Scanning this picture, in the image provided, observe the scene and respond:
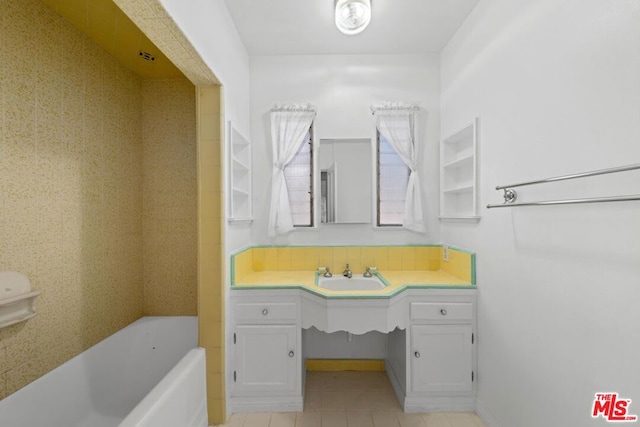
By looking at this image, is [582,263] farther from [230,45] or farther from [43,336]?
[43,336]

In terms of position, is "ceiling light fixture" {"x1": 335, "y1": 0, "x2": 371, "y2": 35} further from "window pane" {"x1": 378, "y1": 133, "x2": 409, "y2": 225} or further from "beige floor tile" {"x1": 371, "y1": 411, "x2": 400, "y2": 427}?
"beige floor tile" {"x1": 371, "y1": 411, "x2": 400, "y2": 427}

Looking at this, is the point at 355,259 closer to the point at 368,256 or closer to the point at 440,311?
the point at 368,256

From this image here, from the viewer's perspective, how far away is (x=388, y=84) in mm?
2396

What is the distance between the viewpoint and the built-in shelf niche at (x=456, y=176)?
2082 mm

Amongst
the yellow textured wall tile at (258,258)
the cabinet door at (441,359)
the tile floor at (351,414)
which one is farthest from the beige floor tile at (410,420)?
the yellow textured wall tile at (258,258)

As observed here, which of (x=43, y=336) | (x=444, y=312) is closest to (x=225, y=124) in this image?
(x=43, y=336)

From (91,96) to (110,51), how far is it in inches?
15.1

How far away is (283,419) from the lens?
6.00ft

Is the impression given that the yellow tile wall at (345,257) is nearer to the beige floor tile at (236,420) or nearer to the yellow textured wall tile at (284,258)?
the yellow textured wall tile at (284,258)

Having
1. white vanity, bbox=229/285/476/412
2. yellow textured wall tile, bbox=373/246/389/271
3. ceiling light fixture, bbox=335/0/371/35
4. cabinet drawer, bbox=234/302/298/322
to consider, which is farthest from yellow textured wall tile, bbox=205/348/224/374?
ceiling light fixture, bbox=335/0/371/35

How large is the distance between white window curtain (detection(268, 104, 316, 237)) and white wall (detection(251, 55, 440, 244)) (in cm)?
8

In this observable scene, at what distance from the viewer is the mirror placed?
240cm

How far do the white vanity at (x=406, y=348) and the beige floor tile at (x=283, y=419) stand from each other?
0.03 m

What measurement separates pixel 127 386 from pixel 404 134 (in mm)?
2770
